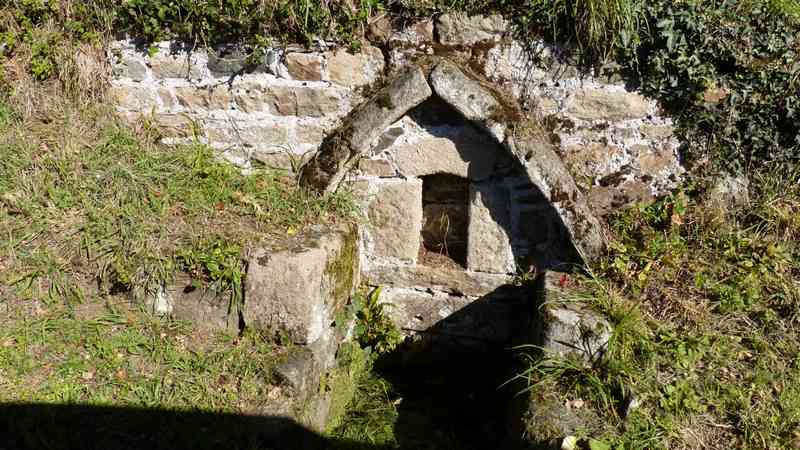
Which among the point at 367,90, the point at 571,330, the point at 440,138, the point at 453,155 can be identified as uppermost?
the point at 367,90

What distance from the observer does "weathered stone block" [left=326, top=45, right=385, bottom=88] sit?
3.65m

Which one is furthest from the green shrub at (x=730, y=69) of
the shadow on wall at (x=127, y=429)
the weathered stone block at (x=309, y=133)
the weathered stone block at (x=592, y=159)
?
the shadow on wall at (x=127, y=429)

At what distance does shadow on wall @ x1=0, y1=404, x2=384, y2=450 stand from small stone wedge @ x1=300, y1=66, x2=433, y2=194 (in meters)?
1.52

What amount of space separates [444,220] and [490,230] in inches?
14.1

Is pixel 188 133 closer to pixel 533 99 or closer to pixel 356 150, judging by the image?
pixel 356 150

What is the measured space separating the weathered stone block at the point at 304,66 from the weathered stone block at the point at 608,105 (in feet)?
5.04

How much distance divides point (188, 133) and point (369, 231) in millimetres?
1357

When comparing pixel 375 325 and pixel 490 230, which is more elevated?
pixel 490 230

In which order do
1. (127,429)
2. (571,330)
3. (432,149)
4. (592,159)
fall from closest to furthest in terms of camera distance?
(127,429) → (571,330) → (592,159) → (432,149)

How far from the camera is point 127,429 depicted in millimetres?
2812

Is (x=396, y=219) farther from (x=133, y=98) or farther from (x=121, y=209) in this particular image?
(x=133, y=98)

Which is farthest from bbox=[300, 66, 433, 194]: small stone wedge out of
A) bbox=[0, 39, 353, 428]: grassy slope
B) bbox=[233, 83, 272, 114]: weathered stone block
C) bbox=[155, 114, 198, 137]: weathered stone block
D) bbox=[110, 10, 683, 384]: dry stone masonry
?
bbox=[155, 114, 198, 137]: weathered stone block

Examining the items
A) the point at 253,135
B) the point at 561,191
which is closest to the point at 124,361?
the point at 253,135

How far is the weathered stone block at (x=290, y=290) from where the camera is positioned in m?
3.23
